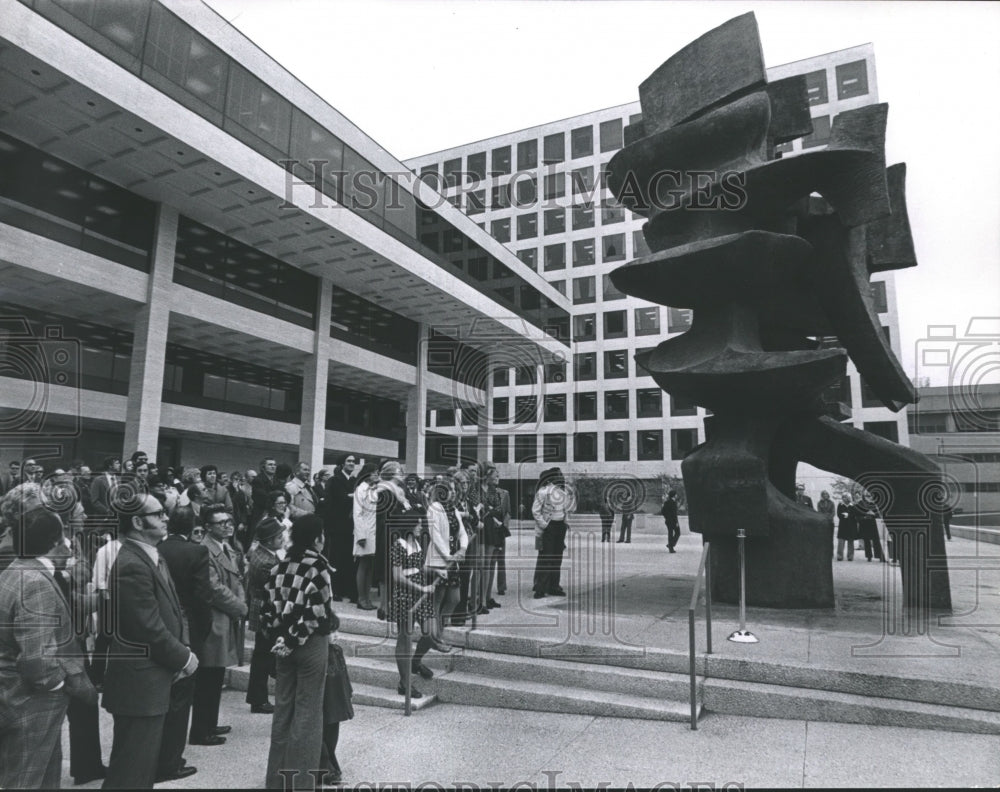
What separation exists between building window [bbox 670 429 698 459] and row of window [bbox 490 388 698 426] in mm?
1323

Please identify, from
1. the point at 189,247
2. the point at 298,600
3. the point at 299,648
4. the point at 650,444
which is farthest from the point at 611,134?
the point at 299,648

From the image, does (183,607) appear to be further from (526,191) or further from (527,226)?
(526,191)

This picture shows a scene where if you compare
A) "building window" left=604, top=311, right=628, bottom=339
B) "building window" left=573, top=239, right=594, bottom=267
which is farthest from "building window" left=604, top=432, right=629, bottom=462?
"building window" left=573, top=239, right=594, bottom=267

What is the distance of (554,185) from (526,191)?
7.81 feet

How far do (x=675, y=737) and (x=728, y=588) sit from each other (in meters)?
4.12

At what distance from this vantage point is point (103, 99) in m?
17.2

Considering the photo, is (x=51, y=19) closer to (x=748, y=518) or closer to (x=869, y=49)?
(x=748, y=518)

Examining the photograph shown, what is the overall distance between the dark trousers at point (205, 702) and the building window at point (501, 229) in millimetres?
54202

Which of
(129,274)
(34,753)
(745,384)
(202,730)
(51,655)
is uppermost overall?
(129,274)

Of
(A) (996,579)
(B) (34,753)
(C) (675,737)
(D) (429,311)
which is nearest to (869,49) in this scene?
(D) (429,311)

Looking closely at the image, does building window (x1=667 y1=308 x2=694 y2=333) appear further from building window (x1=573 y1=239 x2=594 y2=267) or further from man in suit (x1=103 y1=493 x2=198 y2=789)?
man in suit (x1=103 y1=493 x2=198 y2=789)

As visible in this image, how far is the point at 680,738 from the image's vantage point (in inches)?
214

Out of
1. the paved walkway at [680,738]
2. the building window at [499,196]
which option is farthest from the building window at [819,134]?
the paved walkway at [680,738]

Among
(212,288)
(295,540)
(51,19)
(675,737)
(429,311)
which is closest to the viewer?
(295,540)
